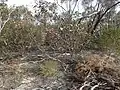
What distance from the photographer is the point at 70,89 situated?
5277mm

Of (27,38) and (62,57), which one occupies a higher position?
(27,38)

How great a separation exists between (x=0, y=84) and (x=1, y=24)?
289cm

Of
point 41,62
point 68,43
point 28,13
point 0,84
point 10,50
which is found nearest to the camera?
point 0,84

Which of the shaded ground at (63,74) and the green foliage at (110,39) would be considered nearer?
the shaded ground at (63,74)

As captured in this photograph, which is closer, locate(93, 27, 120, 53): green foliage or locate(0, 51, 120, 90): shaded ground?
locate(0, 51, 120, 90): shaded ground

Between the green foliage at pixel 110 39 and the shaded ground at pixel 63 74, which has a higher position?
the green foliage at pixel 110 39

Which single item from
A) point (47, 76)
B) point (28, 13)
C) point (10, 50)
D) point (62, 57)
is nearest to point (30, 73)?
point (47, 76)

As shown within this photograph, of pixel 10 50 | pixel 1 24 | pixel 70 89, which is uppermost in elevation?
pixel 1 24

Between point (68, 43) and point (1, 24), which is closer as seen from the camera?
point (68, 43)

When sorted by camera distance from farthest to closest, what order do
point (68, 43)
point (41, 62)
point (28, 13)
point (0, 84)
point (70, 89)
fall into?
point (28, 13) → point (68, 43) → point (41, 62) → point (0, 84) → point (70, 89)

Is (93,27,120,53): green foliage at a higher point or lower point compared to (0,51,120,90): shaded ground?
higher

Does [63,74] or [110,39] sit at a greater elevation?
[110,39]

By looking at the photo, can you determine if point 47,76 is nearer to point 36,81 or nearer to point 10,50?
point 36,81

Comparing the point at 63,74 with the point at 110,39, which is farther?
the point at 110,39
